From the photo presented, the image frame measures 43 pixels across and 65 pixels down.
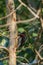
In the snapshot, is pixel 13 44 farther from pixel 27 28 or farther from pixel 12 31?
pixel 27 28

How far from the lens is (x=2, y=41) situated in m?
3.11

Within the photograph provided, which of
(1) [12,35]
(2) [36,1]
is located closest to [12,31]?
(1) [12,35]

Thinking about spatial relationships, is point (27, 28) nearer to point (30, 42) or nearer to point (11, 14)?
point (30, 42)

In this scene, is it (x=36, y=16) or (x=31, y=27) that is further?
(x=31, y=27)

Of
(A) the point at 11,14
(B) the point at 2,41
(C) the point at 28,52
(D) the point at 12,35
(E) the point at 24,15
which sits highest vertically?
(A) the point at 11,14

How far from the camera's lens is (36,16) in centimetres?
205

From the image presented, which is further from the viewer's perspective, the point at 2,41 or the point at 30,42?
the point at 2,41

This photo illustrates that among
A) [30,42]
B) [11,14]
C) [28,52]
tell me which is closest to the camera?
[11,14]

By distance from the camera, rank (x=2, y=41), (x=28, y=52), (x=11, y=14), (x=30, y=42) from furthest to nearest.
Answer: (x=28, y=52)
(x=2, y=41)
(x=30, y=42)
(x=11, y=14)

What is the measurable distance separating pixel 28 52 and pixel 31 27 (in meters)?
0.36

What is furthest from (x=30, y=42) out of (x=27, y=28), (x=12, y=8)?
(x=12, y=8)

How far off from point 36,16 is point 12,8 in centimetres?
19

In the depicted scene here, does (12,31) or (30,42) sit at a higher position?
(12,31)

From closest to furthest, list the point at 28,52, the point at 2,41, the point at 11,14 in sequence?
the point at 11,14 → the point at 2,41 → the point at 28,52
